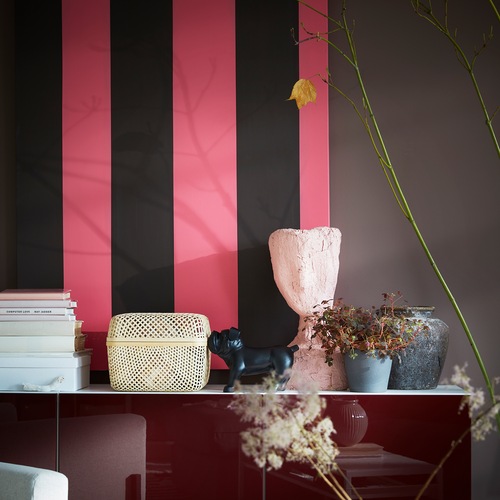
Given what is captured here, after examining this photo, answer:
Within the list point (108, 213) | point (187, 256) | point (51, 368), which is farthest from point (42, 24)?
point (51, 368)

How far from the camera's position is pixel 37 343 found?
9.39 feet

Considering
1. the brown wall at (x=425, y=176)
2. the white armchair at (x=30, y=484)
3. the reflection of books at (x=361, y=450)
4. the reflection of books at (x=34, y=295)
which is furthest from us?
the brown wall at (x=425, y=176)

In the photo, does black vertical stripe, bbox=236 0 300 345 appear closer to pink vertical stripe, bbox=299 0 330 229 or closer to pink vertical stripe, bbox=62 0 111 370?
pink vertical stripe, bbox=299 0 330 229

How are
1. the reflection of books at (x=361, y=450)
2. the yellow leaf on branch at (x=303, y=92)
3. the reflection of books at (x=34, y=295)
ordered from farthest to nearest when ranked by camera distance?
the reflection of books at (x=34, y=295)
the reflection of books at (x=361, y=450)
the yellow leaf on branch at (x=303, y=92)

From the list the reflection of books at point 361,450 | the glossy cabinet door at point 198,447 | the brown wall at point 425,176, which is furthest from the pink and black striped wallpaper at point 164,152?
the reflection of books at point 361,450

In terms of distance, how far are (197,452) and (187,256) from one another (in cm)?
84

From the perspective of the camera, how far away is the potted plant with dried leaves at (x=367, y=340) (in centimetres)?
268

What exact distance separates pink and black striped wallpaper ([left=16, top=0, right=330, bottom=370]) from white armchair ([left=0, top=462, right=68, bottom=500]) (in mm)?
966

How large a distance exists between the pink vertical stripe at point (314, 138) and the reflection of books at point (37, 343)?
107 centimetres

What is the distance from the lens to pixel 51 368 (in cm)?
283

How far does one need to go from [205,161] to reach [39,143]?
2.39 feet

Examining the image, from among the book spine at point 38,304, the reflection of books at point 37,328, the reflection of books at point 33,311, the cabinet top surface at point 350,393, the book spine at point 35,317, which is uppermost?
the book spine at point 38,304

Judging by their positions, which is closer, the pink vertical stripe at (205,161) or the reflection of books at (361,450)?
the reflection of books at (361,450)

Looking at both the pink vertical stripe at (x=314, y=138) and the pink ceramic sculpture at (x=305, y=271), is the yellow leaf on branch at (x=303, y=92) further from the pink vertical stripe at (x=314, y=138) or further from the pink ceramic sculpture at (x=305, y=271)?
the pink vertical stripe at (x=314, y=138)
